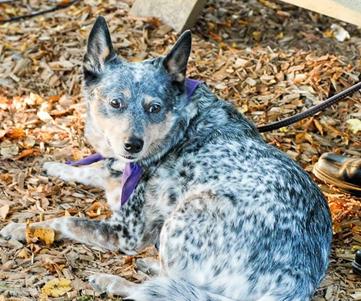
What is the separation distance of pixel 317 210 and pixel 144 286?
115cm

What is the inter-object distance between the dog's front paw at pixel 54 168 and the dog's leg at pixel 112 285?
1.31m

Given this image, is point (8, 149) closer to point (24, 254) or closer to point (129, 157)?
point (24, 254)

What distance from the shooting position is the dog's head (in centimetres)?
500

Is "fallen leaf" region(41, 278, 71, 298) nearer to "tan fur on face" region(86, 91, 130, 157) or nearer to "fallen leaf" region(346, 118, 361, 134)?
"tan fur on face" region(86, 91, 130, 157)

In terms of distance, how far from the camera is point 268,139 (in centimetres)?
642

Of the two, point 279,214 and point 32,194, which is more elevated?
point 279,214

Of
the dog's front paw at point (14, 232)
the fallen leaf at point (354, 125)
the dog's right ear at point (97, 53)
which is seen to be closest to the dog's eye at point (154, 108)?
the dog's right ear at point (97, 53)

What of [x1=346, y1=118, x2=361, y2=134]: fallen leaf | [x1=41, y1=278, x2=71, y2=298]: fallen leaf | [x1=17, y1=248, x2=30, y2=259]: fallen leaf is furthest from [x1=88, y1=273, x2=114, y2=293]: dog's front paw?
[x1=346, y1=118, x2=361, y2=134]: fallen leaf

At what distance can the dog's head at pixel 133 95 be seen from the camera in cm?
500

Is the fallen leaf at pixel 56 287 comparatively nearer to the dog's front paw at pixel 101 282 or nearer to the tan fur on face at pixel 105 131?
the dog's front paw at pixel 101 282

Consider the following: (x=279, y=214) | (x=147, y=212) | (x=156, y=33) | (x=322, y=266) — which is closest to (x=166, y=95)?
(x=147, y=212)

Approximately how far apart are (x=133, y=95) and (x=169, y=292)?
1.35 meters

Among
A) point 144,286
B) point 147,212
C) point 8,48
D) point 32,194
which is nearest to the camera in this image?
point 144,286

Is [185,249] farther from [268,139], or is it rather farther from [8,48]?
[8,48]
